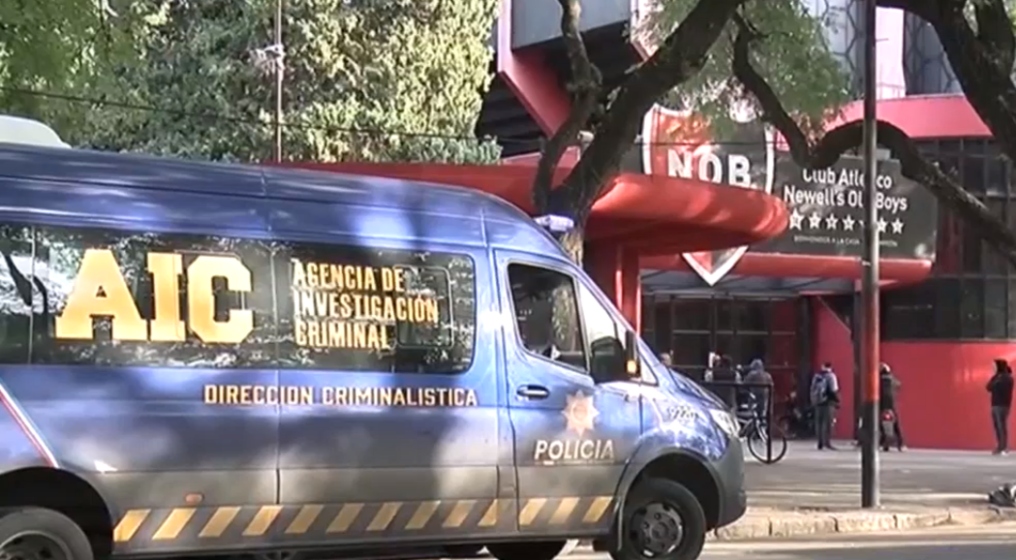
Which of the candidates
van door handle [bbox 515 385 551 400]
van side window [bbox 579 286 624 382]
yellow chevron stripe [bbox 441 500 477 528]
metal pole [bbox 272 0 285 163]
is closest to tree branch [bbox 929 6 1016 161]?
van side window [bbox 579 286 624 382]

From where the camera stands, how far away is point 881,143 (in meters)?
18.2

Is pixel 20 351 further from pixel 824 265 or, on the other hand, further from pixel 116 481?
pixel 824 265

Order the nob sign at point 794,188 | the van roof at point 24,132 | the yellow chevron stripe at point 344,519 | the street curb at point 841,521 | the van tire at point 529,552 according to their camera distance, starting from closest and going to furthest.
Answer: the yellow chevron stripe at point 344,519 < the van tire at point 529,552 < the van roof at point 24,132 < the street curb at point 841,521 < the nob sign at point 794,188

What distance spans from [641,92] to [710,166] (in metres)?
14.2

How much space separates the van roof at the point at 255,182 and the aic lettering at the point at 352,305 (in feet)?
1.49

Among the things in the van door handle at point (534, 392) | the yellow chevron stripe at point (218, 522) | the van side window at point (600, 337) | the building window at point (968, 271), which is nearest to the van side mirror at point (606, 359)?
the van side window at point (600, 337)

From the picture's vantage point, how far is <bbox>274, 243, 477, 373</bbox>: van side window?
30.1ft

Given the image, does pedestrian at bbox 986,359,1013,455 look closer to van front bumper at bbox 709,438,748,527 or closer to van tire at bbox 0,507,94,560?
van front bumper at bbox 709,438,748,527

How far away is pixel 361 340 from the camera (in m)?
9.39

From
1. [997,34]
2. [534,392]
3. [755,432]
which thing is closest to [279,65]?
[755,432]

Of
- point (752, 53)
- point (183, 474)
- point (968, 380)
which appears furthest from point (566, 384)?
point (968, 380)

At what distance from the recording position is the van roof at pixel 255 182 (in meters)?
8.53

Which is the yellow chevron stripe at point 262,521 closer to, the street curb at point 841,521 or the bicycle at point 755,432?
the street curb at point 841,521

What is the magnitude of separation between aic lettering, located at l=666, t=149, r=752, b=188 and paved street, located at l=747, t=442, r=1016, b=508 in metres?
5.45
